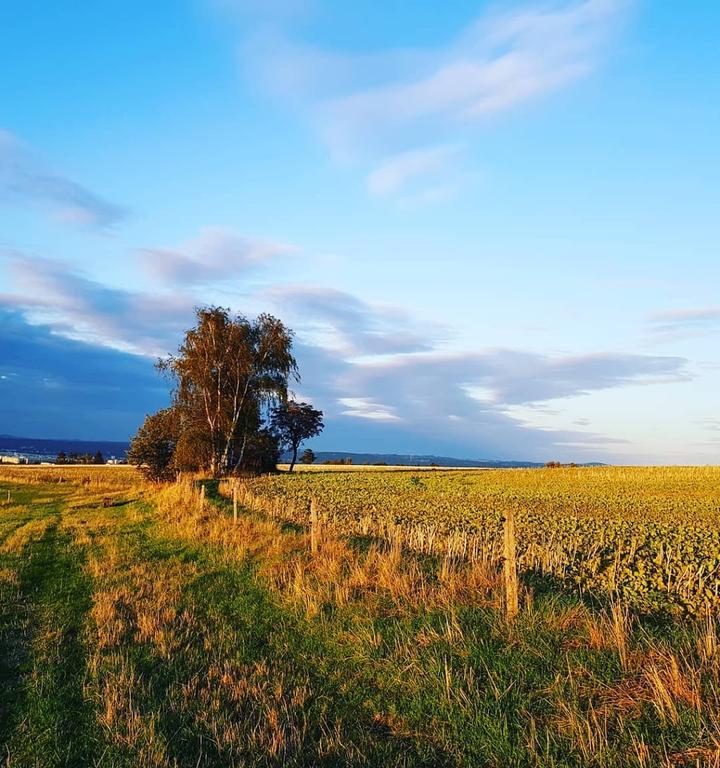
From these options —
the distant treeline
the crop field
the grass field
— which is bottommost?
the grass field

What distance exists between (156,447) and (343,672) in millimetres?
48458

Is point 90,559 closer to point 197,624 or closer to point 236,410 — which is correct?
point 197,624

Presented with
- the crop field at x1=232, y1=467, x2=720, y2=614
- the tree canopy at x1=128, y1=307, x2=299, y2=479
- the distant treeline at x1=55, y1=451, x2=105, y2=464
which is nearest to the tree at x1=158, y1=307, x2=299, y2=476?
the tree canopy at x1=128, y1=307, x2=299, y2=479

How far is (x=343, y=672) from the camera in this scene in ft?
24.2

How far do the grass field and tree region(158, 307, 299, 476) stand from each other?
35.6 meters

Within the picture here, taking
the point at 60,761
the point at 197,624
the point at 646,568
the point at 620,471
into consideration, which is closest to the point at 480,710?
the point at 60,761

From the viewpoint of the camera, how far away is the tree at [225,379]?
4850 centimetres

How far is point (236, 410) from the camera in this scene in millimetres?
48844

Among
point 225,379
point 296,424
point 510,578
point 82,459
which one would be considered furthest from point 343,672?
point 82,459

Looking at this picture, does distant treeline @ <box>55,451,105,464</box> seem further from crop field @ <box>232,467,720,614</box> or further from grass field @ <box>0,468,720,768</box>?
grass field @ <box>0,468,720,768</box>

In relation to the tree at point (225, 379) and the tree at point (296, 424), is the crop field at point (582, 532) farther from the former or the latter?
the tree at point (296, 424)

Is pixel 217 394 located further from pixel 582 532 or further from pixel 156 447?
pixel 582 532

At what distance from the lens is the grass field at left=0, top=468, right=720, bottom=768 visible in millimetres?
5422

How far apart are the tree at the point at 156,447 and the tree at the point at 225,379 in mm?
2080
